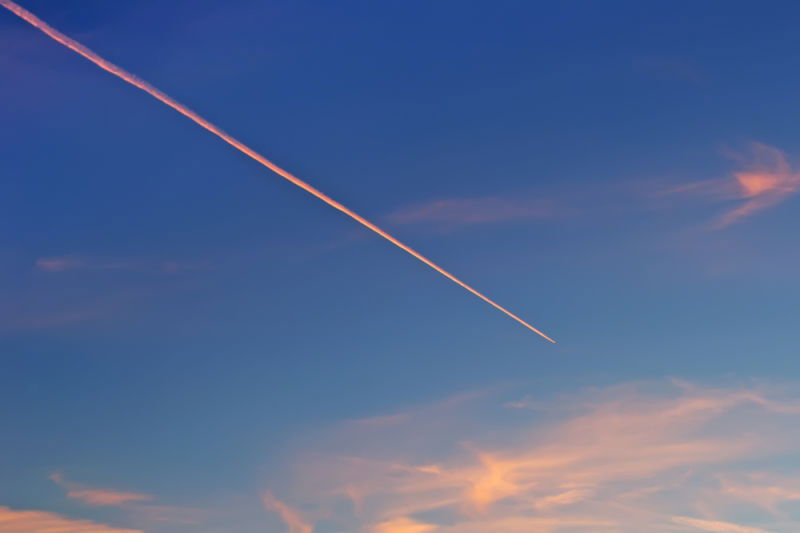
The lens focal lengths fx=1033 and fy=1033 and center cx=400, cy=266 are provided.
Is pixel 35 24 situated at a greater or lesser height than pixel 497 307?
lesser

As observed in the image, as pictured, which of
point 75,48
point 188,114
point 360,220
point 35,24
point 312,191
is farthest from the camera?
point 360,220

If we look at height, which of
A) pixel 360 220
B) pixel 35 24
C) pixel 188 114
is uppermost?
pixel 360 220

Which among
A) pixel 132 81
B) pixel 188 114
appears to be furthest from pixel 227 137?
pixel 132 81

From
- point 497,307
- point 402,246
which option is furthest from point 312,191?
point 497,307

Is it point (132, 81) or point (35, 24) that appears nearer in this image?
point (35, 24)

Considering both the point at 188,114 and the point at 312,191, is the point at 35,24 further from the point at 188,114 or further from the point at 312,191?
the point at 312,191

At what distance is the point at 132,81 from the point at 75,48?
5.48 m

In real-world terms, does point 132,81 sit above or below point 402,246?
below

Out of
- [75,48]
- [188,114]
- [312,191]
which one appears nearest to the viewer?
[75,48]

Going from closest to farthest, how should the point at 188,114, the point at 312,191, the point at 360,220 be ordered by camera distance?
the point at 188,114
the point at 312,191
the point at 360,220

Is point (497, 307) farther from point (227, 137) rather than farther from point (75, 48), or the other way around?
point (75, 48)

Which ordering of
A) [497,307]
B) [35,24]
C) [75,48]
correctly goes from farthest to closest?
1. [497,307]
2. [75,48]
3. [35,24]

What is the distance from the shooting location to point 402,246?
4919 inches

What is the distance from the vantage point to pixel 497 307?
5010 inches
